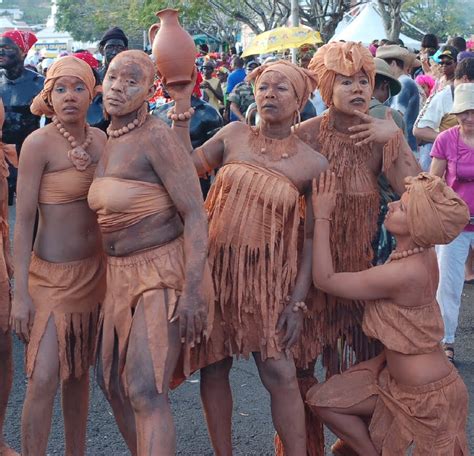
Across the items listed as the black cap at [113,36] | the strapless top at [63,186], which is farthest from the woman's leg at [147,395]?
the black cap at [113,36]

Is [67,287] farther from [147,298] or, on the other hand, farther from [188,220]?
[188,220]

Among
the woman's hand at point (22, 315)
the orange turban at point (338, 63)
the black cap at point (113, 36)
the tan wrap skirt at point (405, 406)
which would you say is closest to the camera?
the woman's hand at point (22, 315)

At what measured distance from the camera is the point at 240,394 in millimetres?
5180

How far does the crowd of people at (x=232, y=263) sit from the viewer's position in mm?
3371

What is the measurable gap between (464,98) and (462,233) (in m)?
0.89

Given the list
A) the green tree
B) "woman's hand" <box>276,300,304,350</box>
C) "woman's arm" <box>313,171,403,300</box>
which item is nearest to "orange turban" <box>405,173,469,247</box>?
"woman's arm" <box>313,171,403,300</box>

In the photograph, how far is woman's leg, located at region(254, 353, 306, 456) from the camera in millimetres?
3654

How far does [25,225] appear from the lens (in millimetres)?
3541

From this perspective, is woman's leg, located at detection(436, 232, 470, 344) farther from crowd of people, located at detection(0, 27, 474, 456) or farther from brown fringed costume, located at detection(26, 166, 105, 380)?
brown fringed costume, located at detection(26, 166, 105, 380)

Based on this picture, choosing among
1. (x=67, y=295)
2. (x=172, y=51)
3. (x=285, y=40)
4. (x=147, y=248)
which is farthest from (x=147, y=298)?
(x=285, y=40)

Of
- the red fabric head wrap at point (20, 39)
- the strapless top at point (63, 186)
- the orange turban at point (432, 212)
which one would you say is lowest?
the red fabric head wrap at point (20, 39)

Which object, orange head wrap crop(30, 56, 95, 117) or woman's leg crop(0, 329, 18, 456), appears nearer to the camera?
orange head wrap crop(30, 56, 95, 117)

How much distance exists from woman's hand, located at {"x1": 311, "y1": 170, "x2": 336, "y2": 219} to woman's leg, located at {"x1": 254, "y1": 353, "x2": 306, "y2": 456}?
0.65 meters

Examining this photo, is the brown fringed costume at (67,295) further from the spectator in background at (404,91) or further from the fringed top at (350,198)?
the spectator in background at (404,91)
